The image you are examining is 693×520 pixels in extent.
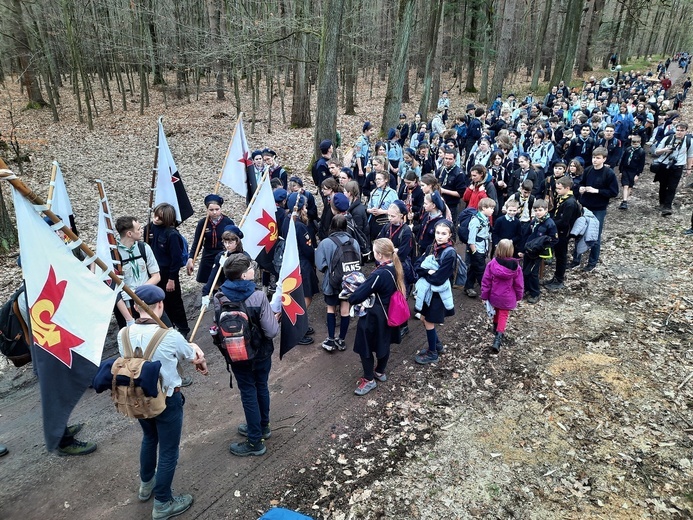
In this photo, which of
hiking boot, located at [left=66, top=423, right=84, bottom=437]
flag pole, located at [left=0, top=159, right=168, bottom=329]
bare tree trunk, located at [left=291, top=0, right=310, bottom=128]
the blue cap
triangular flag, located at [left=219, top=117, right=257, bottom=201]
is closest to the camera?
flag pole, located at [left=0, top=159, right=168, bottom=329]

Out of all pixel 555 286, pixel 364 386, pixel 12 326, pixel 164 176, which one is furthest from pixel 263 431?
pixel 555 286

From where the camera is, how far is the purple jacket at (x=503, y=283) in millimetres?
6133

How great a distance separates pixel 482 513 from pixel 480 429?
112cm

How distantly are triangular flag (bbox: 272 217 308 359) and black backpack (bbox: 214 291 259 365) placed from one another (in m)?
0.76

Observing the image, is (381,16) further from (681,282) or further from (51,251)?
(51,251)

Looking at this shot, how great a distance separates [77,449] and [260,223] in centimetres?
→ 352

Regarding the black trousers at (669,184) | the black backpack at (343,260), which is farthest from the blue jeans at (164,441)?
the black trousers at (669,184)

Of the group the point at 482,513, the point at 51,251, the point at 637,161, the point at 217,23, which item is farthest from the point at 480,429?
the point at 217,23

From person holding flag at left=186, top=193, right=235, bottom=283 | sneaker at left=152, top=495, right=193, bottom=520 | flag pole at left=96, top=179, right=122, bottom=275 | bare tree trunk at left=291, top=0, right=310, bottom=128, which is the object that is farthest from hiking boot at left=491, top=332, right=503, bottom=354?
bare tree trunk at left=291, top=0, right=310, bottom=128

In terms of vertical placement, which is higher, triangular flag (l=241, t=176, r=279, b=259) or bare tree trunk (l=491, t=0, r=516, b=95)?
bare tree trunk (l=491, t=0, r=516, b=95)

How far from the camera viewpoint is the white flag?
26.6 feet

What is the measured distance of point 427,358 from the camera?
631cm

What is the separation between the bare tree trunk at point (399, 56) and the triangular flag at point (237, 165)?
373 inches

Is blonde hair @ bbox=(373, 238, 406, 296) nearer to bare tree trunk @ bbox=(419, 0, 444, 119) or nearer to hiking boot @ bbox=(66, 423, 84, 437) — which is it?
hiking boot @ bbox=(66, 423, 84, 437)
